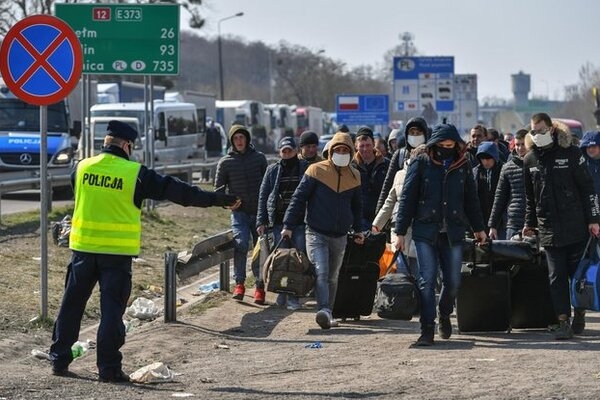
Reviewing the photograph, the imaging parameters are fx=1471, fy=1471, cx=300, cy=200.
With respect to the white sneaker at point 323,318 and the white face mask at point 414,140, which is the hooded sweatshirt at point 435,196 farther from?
the white sneaker at point 323,318

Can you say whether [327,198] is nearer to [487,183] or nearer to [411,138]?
[411,138]

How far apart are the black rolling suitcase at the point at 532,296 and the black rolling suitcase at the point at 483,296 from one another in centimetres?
24

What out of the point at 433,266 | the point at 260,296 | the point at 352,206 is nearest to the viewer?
the point at 433,266

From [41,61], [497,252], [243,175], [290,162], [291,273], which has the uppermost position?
[41,61]

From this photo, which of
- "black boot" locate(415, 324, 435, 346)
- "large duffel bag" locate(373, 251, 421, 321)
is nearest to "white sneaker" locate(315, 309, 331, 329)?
"large duffel bag" locate(373, 251, 421, 321)

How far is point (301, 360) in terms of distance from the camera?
11039 mm

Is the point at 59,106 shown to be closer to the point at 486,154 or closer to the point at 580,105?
the point at 486,154

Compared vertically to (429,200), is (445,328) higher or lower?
lower

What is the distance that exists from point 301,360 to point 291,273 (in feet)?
6.74

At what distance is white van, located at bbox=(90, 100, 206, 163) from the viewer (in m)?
41.2

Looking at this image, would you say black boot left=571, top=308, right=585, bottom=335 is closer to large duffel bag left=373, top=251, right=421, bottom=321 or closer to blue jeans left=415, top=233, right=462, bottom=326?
blue jeans left=415, top=233, right=462, bottom=326

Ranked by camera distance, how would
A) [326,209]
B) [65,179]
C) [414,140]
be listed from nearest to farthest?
[326,209] < [414,140] < [65,179]

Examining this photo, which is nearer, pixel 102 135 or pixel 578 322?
pixel 578 322

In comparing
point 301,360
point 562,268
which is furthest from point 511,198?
point 301,360
